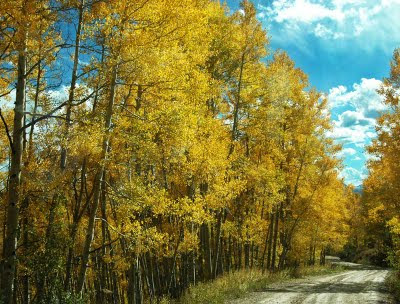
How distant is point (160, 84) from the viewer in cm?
837

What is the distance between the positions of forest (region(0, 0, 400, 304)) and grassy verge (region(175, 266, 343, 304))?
951 mm

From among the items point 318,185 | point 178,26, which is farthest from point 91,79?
point 318,185

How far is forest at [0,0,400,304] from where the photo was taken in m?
6.91

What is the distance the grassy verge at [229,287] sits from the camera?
11.7 meters

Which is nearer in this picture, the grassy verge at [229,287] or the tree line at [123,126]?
the tree line at [123,126]

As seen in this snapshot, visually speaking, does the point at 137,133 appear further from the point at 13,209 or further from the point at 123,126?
the point at 13,209

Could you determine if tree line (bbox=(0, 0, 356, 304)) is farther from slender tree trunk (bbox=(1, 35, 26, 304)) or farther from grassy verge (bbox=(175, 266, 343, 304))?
grassy verge (bbox=(175, 266, 343, 304))

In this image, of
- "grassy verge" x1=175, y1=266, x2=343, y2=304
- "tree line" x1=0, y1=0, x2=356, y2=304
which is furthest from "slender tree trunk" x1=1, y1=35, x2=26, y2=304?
"grassy verge" x1=175, y1=266, x2=343, y2=304

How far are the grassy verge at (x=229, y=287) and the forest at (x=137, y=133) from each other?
3.12 ft

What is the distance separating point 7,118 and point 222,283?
31.8ft

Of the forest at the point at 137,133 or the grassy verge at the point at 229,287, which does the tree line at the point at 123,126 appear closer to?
the forest at the point at 137,133

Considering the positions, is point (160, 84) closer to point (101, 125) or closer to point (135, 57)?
point (135, 57)

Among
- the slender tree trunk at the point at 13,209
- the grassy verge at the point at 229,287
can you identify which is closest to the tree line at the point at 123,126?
the slender tree trunk at the point at 13,209

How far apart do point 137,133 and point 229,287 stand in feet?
27.5
